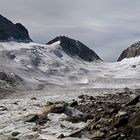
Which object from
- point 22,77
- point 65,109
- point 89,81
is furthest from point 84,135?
point 89,81

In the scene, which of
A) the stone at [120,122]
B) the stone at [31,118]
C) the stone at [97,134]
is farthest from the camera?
the stone at [31,118]

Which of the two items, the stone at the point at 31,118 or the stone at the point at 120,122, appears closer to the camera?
the stone at the point at 120,122

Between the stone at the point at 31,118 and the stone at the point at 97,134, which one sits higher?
the stone at the point at 31,118

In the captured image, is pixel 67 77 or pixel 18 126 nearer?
pixel 18 126

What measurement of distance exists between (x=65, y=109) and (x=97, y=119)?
7158mm

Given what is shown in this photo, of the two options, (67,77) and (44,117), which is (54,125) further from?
(67,77)

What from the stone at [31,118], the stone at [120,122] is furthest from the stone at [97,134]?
the stone at [31,118]

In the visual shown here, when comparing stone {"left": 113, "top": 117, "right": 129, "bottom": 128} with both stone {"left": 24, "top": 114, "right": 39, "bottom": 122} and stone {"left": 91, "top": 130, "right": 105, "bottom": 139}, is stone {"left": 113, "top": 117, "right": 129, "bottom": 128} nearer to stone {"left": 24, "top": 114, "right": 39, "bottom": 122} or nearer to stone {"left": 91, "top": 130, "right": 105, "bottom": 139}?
stone {"left": 91, "top": 130, "right": 105, "bottom": 139}

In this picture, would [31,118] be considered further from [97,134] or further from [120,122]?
[120,122]

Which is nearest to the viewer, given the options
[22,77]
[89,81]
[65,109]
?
[65,109]

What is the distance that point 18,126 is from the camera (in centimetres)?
3753

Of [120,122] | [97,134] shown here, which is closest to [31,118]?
[97,134]

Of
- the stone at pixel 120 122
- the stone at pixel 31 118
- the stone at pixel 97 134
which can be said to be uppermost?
the stone at pixel 120 122

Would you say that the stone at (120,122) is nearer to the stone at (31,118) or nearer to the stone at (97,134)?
the stone at (97,134)
